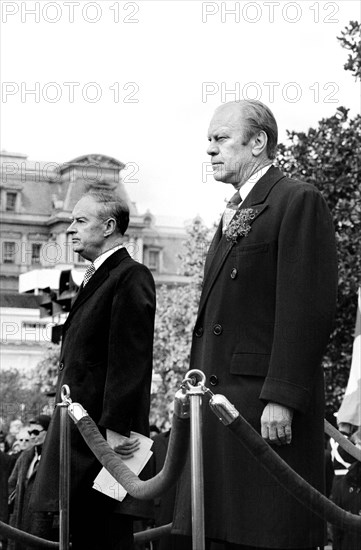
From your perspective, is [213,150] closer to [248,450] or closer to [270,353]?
[270,353]

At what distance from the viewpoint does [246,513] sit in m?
5.04

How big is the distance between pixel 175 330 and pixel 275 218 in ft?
146

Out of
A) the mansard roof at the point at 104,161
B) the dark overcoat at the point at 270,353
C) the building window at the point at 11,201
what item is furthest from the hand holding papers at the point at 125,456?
the building window at the point at 11,201

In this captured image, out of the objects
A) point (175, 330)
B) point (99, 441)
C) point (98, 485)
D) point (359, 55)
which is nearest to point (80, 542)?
point (98, 485)

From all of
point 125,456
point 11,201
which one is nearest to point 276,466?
point 125,456

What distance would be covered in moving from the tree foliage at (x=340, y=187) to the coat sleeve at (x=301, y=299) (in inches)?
463

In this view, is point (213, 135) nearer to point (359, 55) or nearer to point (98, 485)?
point (98, 485)

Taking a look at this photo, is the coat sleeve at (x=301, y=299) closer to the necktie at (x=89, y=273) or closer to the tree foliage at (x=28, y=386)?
the necktie at (x=89, y=273)

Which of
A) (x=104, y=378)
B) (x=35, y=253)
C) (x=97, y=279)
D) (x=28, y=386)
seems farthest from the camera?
(x=35, y=253)

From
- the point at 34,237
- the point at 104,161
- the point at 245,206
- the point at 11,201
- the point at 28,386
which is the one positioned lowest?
the point at 245,206

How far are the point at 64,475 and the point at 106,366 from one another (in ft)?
2.07

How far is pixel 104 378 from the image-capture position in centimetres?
659

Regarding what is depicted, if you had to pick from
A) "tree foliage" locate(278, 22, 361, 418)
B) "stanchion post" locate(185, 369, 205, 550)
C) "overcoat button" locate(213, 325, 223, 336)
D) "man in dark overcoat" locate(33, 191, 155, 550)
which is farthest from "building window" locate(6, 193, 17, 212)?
"stanchion post" locate(185, 369, 205, 550)

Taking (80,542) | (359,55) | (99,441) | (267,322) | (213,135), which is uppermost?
(359,55)
